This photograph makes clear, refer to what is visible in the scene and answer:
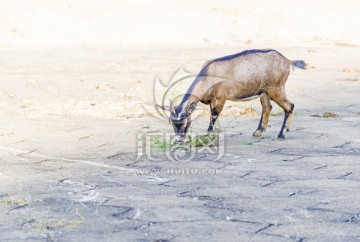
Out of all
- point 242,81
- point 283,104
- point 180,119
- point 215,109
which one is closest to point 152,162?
point 180,119

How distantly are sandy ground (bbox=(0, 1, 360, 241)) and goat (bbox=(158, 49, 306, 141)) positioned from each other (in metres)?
0.44

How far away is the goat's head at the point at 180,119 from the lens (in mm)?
8359

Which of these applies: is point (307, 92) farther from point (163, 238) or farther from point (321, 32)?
point (321, 32)

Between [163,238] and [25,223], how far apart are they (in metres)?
0.99

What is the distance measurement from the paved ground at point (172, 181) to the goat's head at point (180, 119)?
276mm

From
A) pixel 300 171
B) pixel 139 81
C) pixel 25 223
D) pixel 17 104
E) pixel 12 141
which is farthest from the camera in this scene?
pixel 139 81

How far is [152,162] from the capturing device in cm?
800

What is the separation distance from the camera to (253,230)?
18.2 ft

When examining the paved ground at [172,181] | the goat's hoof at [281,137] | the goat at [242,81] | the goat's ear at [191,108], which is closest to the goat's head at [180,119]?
the goat's ear at [191,108]

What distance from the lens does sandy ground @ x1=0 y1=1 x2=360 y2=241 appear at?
5703mm

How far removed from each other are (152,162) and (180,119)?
23.7 inches

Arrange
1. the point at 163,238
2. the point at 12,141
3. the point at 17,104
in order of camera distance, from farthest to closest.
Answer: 1. the point at 17,104
2. the point at 12,141
3. the point at 163,238

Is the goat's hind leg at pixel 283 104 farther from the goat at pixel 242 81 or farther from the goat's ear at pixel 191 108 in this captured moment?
the goat's ear at pixel 191 108

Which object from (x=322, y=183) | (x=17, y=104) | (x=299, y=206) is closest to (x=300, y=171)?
(x=322, y=183)
